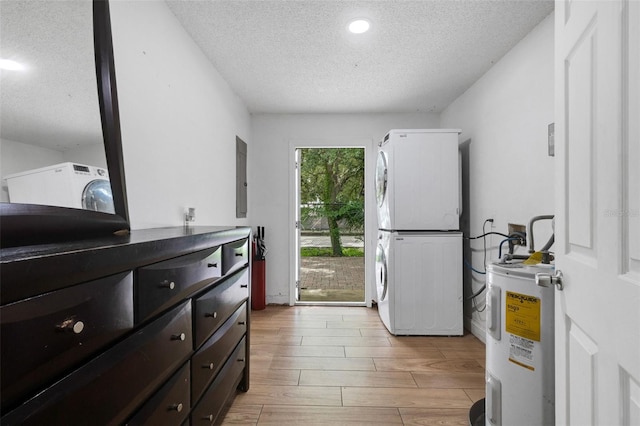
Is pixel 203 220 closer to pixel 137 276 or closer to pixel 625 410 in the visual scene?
pixel 137 276

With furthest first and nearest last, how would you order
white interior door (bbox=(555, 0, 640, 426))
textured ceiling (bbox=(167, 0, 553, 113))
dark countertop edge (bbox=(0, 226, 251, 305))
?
textured ceiling (bbox=(167, 0, 553, 113))
white interior door (bbox=(555, 0, 640, 426))
dark countertop edge (bbox=(0, 226, 251, 305))

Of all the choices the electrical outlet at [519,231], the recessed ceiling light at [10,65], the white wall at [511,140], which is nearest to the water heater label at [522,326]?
the white wall at [511,140]

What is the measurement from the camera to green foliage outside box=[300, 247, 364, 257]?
25.8 ft

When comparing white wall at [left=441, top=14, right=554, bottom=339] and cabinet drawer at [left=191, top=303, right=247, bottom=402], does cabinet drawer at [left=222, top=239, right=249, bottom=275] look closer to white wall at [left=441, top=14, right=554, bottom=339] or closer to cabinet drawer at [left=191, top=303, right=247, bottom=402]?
cabinet drawer at [left=191, top=303, right=247, bottom=402]

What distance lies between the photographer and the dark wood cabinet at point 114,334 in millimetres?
499

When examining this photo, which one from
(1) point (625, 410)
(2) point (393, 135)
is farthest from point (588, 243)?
(2) point (393, 135)

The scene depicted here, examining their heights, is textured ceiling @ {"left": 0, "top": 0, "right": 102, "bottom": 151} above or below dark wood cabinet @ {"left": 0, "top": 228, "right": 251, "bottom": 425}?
above

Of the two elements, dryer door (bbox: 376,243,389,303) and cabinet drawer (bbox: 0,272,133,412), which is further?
dryer door (bbox: 376,243,389,303)

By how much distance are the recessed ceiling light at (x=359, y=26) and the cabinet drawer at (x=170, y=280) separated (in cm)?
175

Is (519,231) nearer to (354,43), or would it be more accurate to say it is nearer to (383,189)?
(383,189)

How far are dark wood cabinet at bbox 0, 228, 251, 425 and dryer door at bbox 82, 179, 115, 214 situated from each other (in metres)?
0.33

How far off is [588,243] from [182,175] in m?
2.06

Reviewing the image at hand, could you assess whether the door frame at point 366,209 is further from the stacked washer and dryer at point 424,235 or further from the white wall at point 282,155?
the stacked washer and dryer at point 424,235

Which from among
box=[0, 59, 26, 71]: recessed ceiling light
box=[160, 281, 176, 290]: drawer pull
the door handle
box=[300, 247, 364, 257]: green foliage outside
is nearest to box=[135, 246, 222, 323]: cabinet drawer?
box=[160, 281, 176, 290]: drawer pull
